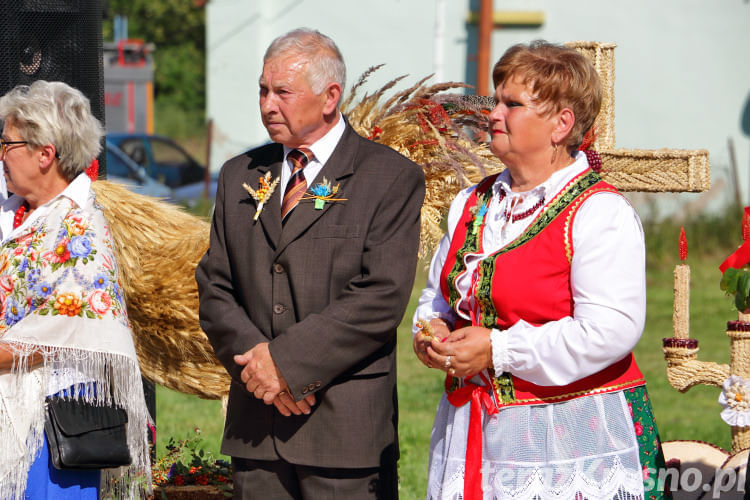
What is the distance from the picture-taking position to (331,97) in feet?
10.6

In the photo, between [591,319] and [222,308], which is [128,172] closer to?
[222,308]

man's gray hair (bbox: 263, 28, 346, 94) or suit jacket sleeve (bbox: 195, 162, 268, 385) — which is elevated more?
man's gray hair (bbox: 263, 28, 346, 94)

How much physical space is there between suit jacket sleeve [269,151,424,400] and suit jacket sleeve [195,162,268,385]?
0.44 ft

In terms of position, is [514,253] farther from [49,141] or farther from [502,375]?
[49,141]

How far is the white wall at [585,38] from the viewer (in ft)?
53.3

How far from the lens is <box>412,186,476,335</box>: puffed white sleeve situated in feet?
9.75

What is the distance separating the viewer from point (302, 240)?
3.13 m

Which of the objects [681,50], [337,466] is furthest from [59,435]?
[681,50]

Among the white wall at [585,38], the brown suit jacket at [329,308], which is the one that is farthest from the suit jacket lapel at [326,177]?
the white wall at [585,38]

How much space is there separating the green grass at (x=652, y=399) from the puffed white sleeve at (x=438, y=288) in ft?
8.04

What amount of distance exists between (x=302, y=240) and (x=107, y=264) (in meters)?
0.64

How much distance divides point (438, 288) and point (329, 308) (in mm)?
330

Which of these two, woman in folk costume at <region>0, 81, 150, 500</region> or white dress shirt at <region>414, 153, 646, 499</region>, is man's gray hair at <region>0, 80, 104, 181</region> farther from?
white dress shirt at <region>414, 153, 646, 499</region>

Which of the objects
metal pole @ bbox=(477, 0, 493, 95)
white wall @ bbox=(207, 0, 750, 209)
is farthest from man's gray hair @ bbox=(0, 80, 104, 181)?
metal pole @ bbox=(477, 0, 493, 95)
